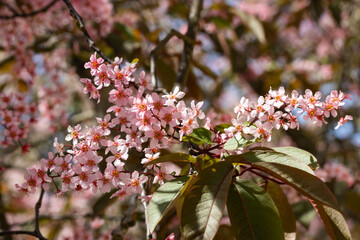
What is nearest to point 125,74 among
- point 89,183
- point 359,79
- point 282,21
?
point 89,183

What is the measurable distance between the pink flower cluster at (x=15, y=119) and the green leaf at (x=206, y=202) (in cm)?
88

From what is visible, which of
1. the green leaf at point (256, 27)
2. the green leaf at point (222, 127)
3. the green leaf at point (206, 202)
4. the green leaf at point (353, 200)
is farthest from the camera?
the green leaf at point (256, 27)

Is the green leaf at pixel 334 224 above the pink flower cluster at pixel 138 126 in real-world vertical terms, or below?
below

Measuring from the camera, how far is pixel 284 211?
3.13ft

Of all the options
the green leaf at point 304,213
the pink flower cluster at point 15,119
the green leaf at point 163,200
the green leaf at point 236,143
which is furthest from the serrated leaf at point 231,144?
the pink flower cluster at point 15,119

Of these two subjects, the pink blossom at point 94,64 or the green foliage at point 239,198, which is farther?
the pink blossom at point 94,64

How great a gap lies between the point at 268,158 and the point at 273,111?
144 millimetres

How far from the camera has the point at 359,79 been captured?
3.69 m

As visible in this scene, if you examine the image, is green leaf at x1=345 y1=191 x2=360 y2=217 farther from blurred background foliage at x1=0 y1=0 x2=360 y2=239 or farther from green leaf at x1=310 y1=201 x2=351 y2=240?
green leaf at x1=310 y1=201 x2=351 y2=240

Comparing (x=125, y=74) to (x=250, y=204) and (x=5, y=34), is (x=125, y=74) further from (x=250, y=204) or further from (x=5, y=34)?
(x=5, y=34)

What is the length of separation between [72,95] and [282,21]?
101 inches

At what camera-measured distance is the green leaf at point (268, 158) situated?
30.2 inches

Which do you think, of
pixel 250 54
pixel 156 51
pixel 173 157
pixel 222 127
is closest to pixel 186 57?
pixel 156 51

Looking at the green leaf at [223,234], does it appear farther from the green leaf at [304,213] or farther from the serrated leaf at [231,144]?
the green leaf at [304,213]
